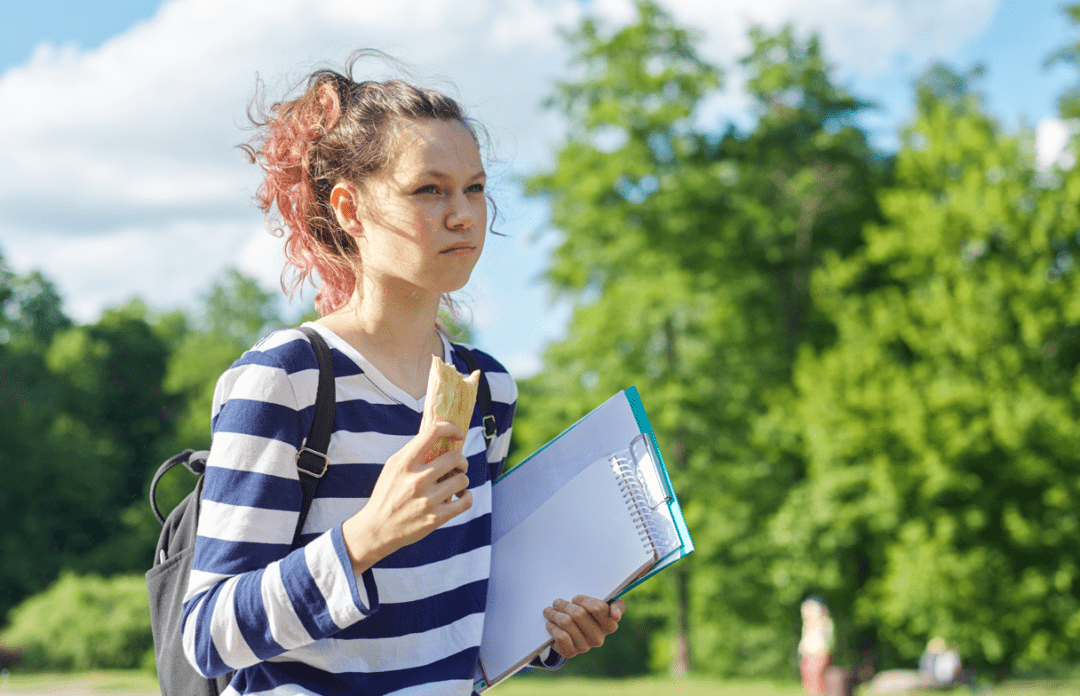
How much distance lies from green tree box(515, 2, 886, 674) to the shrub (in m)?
8.79

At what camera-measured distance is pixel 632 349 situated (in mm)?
20391

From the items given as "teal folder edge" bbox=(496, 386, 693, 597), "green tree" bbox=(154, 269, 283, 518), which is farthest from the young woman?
"green tree" bbox=(154, 269, 283, 518)

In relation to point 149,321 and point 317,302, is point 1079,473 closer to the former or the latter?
point 317,302

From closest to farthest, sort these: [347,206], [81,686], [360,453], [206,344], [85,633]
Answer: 1. [360,453]
2. [347,206]
3. [81,686]
4. [85,633]
5. [206,344]

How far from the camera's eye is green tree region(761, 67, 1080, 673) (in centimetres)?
1736

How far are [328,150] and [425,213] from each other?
0.88 ft

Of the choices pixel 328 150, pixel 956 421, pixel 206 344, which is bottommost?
pixel 328 150

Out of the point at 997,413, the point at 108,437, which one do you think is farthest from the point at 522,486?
the point at 108,437

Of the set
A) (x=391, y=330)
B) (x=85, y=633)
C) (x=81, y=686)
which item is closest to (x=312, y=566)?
(x=391, y=330)

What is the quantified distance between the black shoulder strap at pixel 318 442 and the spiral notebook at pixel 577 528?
0.56 m

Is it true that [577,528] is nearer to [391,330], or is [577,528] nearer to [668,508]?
[668,508]

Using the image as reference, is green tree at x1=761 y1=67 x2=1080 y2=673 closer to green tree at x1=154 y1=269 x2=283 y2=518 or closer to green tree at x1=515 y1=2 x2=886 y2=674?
green tree at x1=515 y1=2 x2=886 y2=674

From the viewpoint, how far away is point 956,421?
17.6 m

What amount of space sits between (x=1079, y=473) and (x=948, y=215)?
5.29m
